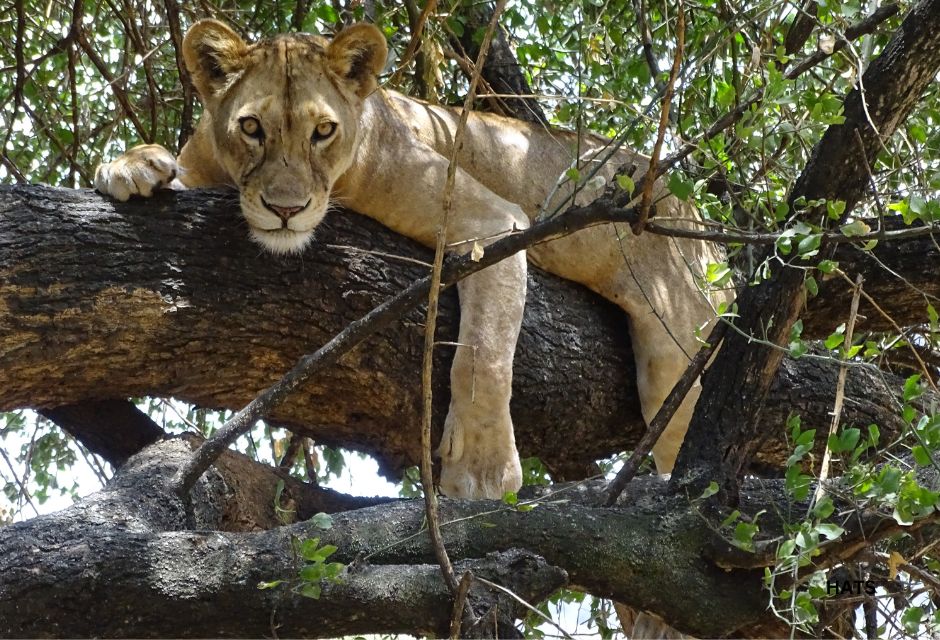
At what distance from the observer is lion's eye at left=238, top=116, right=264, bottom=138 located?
155 inches

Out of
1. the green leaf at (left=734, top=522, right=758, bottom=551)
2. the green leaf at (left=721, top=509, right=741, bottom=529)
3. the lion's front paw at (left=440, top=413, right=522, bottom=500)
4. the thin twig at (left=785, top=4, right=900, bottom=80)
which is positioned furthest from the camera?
the lion's front paw at (left=440, top=413, right=522, bottom=500)

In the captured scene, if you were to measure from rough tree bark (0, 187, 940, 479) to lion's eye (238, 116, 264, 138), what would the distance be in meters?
0.25

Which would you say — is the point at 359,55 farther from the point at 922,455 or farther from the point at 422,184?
the point at 922,455

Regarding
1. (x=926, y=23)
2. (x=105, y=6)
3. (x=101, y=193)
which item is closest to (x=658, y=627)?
(x=926, y=23)

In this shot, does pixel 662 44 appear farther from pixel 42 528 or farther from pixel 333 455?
pixel 42 528

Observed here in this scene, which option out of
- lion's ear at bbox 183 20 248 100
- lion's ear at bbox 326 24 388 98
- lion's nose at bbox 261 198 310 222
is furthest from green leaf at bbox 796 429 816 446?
lion's ear at bbox 183 20 248 100

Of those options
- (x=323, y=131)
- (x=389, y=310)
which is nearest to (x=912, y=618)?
(x=389, y=310)

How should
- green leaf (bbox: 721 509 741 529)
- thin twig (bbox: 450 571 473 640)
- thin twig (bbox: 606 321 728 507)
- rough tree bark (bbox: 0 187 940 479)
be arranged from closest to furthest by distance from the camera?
thin twig (bbox: 450 571 473 640)
green leaf (bbox: 721 509 741 529)
thin twig (bbox: 606 321 728 507)
rough tree bark (bbox: 0 187 940 479)

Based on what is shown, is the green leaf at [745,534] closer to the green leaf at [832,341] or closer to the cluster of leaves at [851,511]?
the cluster of leaves at [851,511]

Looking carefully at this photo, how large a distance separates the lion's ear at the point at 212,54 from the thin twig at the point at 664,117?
6.50 ft

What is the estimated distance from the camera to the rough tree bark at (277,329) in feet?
11.3

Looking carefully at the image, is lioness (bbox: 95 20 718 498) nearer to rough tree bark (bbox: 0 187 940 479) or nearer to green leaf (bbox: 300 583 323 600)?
rough tree bark (bbox: 0 187 940 479)

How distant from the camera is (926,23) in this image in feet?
10.1

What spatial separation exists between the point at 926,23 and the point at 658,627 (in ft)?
6.14
